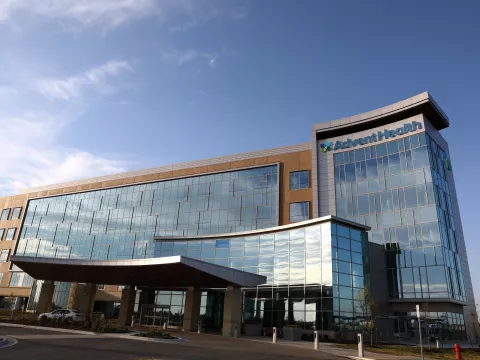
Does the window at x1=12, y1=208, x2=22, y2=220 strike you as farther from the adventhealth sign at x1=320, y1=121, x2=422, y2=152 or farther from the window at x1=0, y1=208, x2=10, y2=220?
the adventhealth sign at x1=320, y1=121, x2=422, y2=152

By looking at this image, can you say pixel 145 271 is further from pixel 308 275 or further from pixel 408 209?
pixel 408 209

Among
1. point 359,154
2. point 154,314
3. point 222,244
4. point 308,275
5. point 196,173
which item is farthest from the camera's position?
point 196,173

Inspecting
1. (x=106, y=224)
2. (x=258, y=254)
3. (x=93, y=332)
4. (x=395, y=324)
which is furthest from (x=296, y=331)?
(x=106, y=224)

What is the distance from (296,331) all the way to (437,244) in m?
18.7

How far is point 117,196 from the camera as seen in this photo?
6881 centimetres

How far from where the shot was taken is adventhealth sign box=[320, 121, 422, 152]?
152 feet

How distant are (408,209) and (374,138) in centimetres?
1033

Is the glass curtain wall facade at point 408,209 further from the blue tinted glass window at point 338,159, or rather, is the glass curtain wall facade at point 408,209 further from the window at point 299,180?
the window at point 299,180

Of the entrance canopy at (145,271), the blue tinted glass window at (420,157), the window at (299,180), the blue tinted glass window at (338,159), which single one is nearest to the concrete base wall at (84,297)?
the entrance canopy at (145,271)

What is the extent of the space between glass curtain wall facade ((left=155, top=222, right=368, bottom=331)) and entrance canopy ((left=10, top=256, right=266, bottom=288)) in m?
4.07

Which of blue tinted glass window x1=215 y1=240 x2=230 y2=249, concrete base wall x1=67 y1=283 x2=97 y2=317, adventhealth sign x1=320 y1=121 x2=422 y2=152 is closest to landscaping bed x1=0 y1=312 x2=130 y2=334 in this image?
concrete base wall x1=67 y1=283 x2=97 y2=317

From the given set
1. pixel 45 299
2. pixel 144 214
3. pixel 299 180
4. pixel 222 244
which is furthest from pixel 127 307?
pixel 299 180

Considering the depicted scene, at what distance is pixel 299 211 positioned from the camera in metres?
50.4

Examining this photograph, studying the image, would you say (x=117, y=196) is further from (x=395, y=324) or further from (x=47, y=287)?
(x=395, y=324)
